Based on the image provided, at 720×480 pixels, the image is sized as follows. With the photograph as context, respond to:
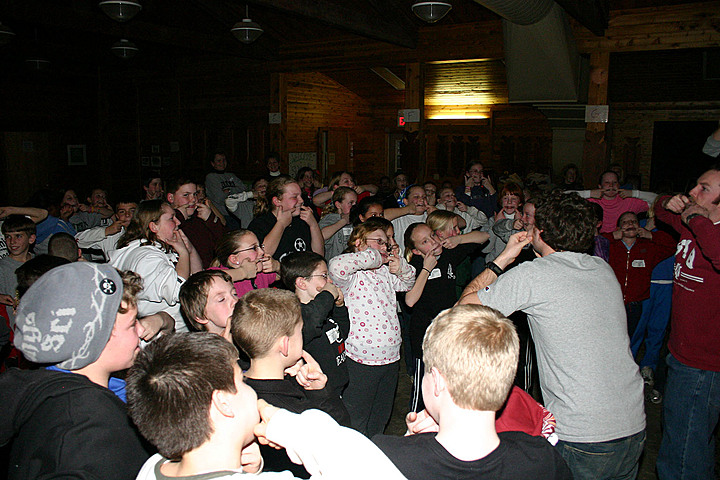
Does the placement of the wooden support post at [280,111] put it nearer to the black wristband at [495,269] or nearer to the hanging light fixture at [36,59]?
the hanging light fixture at [36,59]

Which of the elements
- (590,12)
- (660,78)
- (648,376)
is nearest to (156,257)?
(648,376)

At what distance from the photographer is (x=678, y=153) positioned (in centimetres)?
1155

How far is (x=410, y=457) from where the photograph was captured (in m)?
1.33

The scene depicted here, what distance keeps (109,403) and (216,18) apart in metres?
10.3

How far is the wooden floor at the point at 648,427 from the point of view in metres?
3.45

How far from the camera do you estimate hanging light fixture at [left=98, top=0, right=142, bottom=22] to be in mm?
6333

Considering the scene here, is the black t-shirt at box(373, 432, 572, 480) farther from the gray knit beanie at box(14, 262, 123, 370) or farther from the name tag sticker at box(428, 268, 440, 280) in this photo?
the name tag sticker at box(428, 268, 440, 280)

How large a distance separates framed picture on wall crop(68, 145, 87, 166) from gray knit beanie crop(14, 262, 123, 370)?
47.0ft

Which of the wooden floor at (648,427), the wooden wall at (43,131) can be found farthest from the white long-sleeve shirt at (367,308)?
the wooden wall at (43,131)

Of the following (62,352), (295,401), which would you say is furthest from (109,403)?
(295,401)

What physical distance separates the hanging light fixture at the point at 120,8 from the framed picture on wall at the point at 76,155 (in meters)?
8.73

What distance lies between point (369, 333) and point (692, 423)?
180 centimetres

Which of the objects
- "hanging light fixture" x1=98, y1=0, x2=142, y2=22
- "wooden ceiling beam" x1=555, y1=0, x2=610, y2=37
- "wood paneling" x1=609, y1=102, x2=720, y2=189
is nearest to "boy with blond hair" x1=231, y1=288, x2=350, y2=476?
"wooden ceiling beam" x1=555, y1=0, x2=610, y2=37

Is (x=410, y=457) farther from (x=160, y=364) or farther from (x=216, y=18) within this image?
(x=216, y=18)
